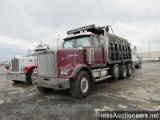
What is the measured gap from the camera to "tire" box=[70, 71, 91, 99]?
16.6ft

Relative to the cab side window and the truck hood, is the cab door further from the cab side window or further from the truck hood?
the truck hood

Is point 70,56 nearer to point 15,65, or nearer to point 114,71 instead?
point 114,71

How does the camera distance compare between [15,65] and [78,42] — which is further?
[15,65]

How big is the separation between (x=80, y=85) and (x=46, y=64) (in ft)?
4.76

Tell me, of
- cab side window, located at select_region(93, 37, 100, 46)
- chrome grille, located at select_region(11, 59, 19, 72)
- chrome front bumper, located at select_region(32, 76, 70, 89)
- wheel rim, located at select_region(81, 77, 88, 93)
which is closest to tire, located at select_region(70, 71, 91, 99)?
wheel rim, located at select_region(81, 77, 88, 93)

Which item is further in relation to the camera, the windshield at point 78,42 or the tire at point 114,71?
the tire at point 114,71

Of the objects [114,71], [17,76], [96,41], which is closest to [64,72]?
[96,41]

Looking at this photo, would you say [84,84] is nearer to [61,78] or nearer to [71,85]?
[71,85]

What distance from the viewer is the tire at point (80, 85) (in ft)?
16.6

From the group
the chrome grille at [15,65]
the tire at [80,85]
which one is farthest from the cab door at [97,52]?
the chrome grille at [15,65]

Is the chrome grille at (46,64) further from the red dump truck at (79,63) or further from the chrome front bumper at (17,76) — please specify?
the chrome front bumper at (17,76)

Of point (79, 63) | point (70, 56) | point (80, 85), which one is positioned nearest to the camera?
point (80, 85)

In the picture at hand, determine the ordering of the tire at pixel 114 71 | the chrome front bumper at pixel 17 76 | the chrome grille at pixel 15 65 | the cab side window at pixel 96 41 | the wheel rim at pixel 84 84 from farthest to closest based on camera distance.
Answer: the tire at pixel 114 71 → the chrome grille at pixel 15 65 → the chrome front bumper at pixel 17 76 → the cab side window at pixel 96 41 → the wheel rim at pixel 84 84

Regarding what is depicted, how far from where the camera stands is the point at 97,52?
22.7ft
